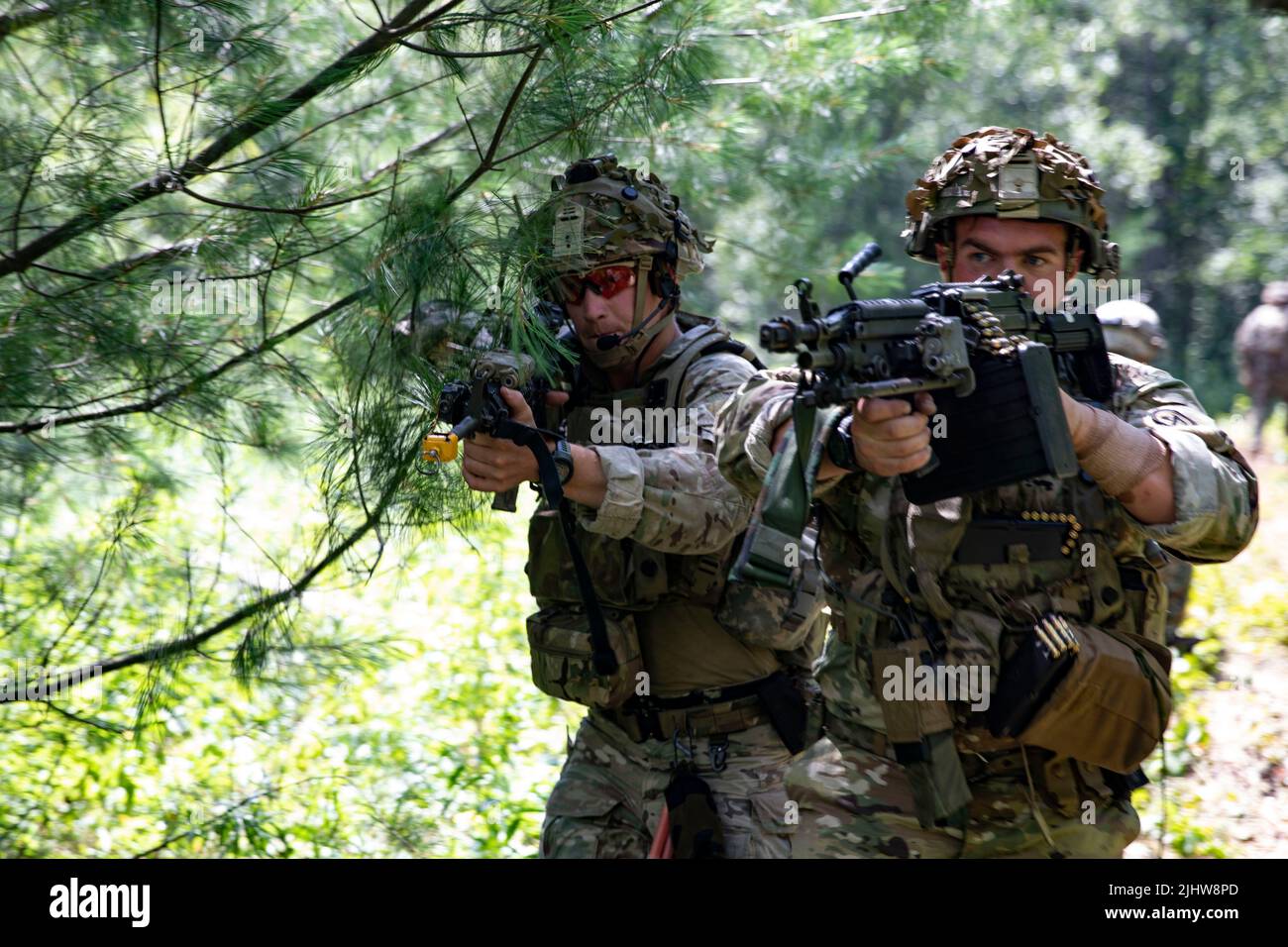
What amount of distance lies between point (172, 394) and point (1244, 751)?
491 centimetres

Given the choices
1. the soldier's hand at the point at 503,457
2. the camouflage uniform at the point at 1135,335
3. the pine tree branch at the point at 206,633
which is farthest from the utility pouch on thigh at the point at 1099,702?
the camouflage uniform at the point at 1135,335

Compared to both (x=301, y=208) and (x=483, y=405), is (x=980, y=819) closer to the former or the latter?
(x=483, y=405)

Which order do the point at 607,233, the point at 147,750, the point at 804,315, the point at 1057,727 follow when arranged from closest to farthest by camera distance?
the point at 804,315 → the point at 1057,727 → the point at 607,233 → the point at 147,750

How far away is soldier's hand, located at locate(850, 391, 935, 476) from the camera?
7.64 ft

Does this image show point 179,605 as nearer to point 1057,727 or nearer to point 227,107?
point 227,107

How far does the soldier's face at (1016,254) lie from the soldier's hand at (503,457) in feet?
3.22

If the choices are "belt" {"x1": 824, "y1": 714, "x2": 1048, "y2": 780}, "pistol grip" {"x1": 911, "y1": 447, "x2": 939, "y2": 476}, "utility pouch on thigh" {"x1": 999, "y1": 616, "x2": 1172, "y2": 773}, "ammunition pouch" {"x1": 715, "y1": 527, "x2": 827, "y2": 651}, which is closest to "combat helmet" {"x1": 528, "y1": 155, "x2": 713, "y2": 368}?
"ammunition pouch" {"x1": 715, "y1": 527, "x2": 827, "y2": 651}

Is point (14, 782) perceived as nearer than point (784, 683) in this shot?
No

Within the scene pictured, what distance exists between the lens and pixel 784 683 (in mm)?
3445

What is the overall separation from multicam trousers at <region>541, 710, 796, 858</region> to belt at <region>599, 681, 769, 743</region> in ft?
0.07

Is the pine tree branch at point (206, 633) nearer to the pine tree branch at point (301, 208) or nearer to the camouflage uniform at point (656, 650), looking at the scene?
the camouflage uniform at point (656, 650)

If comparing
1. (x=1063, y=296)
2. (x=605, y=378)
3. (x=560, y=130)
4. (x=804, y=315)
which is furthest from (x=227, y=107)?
(x=1063, y=296)

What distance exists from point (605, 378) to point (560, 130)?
24.5 inches
